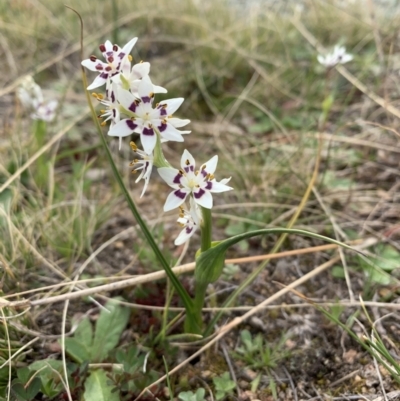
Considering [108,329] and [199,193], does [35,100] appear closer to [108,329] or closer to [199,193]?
[108,329]

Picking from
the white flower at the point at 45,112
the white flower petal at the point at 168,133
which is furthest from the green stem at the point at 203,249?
the white flower at the point at 45,112

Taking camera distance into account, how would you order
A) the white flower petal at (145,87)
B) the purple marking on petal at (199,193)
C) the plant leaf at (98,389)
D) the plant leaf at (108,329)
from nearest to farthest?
1. the white flower petal at (145,87)
2. the purple marking on petal at (199,193)
3. the plant leaf at (98,389)
4. the plant leaf at (108,329)

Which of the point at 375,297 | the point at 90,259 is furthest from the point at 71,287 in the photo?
the point at 375,297

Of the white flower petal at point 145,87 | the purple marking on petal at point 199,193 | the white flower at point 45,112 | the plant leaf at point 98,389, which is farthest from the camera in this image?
the white flower at point 45,112

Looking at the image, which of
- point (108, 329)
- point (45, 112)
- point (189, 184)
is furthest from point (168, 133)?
point (45, 112)

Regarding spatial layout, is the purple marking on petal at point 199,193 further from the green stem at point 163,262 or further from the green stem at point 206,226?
the green stem at point 163,262

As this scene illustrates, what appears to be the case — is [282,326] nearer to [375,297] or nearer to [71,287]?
[375,297]
